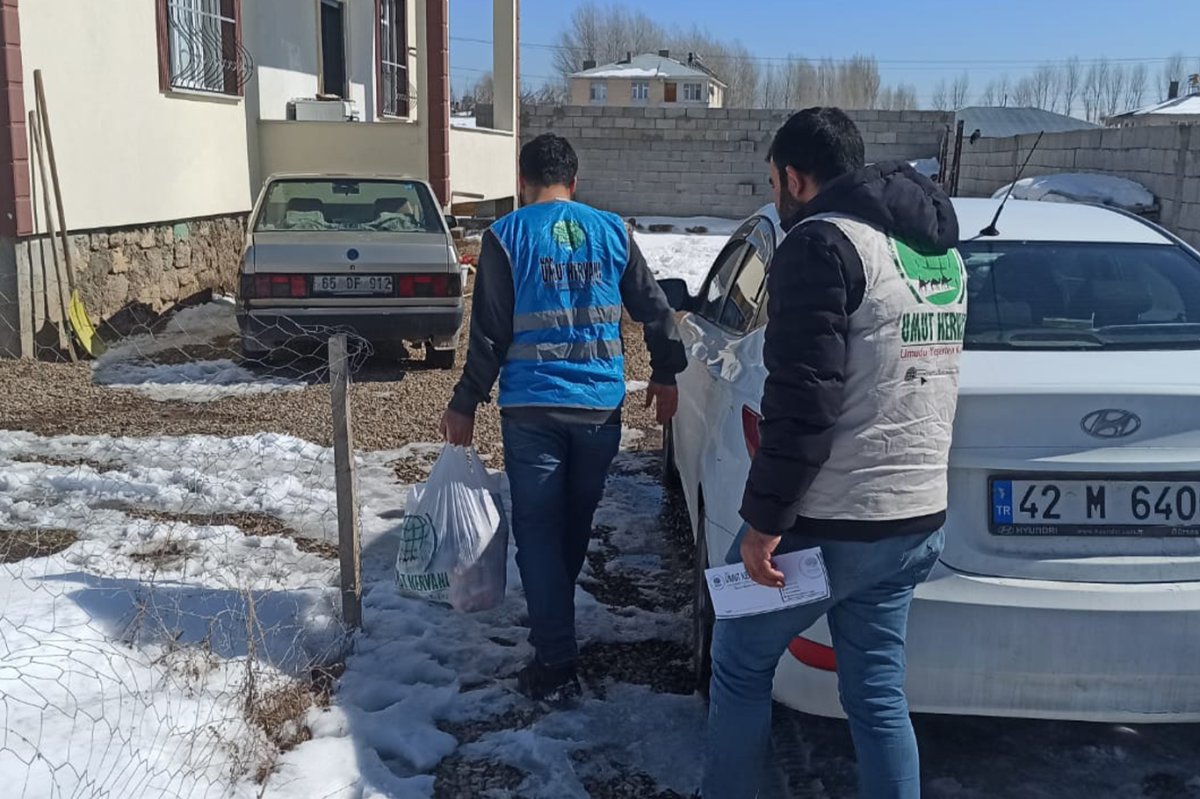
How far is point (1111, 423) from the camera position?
258 cm

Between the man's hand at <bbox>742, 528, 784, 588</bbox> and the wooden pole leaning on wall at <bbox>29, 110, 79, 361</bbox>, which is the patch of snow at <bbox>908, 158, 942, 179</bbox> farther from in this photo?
the man's hand at <bbox>742, 528, 784, 588</bbox>

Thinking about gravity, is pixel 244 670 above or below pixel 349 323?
below

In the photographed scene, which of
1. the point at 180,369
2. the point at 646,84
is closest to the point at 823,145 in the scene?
the point at 180,369

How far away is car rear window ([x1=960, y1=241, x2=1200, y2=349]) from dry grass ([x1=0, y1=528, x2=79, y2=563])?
11.5 ft

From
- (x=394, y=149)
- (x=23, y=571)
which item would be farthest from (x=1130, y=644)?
(x=394, y=149)

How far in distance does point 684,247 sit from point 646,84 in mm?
56211

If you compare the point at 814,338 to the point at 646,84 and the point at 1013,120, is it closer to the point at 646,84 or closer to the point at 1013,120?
the point at 1013,120

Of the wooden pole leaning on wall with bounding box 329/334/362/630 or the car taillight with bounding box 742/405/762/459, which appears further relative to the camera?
the wooden pole leaning on wall with bounding box 329/334/362/630

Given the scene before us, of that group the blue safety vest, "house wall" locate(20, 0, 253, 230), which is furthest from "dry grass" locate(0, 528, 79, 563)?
"house wall" locate(20, 0, 253, 230)

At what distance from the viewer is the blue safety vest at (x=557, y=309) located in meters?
3.30

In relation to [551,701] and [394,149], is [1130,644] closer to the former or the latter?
[551,701]

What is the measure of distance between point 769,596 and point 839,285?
26.7 inches

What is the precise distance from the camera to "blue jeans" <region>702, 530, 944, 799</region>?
236 centimetres

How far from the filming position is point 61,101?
8.56 metres
